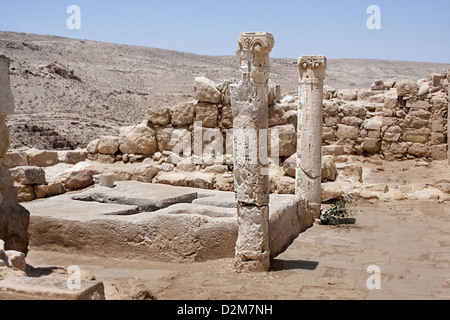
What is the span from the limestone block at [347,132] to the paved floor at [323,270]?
21.3ft

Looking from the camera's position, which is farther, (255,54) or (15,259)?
(255,54)

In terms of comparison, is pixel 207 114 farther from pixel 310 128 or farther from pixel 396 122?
pixel 396 122

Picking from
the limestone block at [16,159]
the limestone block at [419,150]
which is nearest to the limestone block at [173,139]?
the limestone block at [16,159]

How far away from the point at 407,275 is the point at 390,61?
70459 millimetres

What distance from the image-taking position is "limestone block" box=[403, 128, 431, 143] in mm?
13734

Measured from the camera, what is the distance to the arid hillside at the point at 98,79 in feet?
67.9

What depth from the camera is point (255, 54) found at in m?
5.42

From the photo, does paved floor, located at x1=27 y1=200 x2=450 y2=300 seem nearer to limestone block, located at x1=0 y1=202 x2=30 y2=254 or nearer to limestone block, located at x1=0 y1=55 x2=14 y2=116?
limestone block, located at x1=0 y1=202 x2=30 y2=254

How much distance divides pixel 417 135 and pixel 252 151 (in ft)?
31.9

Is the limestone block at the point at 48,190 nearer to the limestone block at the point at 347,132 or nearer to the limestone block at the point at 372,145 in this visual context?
the limestone block at the point at 347,132

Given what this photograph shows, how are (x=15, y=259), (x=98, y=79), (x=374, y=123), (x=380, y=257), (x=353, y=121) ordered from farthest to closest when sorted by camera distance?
1. (x=98, y=79)
2. (x=353, y=121)
3. (x=374, y=123)
4. (x=380, y=257)
5. (x=15, y=259)

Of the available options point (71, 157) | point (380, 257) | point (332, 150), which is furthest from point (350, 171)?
point (71, 157)

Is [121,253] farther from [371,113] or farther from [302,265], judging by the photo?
[371,113]

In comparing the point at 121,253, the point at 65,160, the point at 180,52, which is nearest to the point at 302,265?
the point at 121,253
